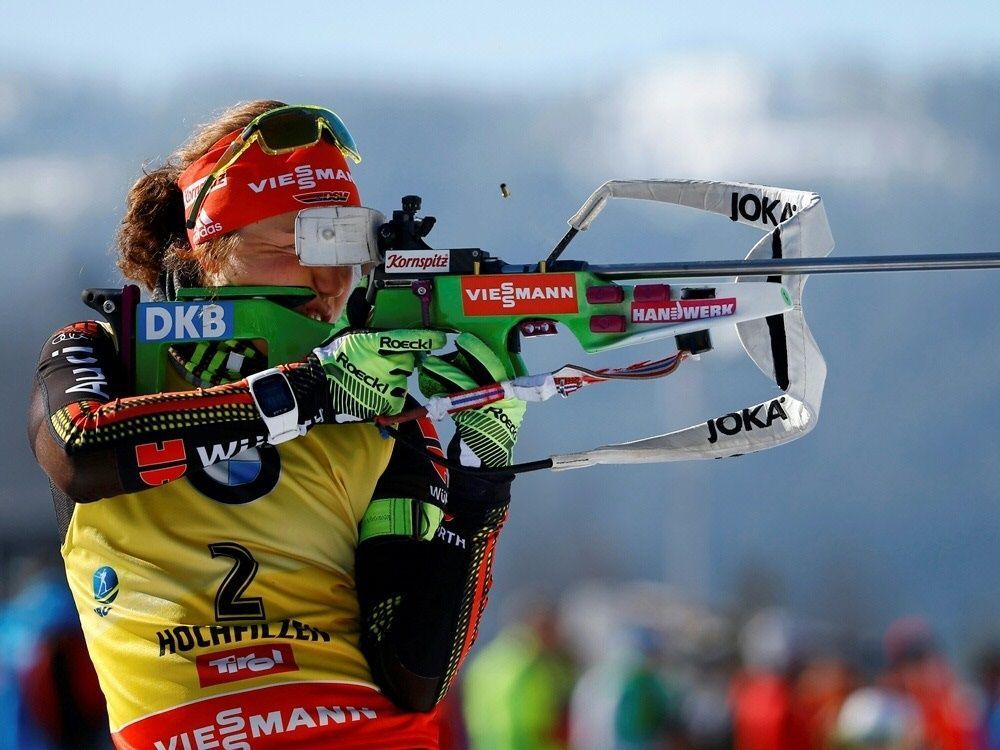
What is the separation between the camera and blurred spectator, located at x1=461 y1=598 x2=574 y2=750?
7.96 meters

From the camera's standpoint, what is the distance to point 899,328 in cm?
2741

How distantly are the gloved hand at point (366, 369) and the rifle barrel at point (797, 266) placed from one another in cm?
38

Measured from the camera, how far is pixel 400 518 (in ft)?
8.97

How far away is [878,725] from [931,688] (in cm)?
104

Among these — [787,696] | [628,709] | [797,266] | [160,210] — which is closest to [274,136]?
[160,210]

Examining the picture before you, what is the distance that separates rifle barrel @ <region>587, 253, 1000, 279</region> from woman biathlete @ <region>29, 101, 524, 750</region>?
1.02ft

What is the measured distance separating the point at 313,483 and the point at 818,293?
80.4 feet

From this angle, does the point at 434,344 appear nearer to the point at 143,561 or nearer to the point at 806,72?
the point at 143,561

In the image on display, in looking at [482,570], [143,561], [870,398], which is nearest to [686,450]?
[482,570]

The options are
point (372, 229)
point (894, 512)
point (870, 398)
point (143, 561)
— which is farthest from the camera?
point (870, 398)

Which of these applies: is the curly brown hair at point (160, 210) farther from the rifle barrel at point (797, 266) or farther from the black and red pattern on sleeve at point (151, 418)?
the rifle barrel at point (797, 266)

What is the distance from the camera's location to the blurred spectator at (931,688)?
7262 mm

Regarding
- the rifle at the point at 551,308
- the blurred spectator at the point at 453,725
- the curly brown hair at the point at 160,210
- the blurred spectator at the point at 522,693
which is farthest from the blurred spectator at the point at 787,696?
the curly brown hair at the point at 160,210

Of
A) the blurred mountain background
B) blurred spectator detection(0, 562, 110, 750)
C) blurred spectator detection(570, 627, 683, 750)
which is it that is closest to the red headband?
blurred spectator detection(0, 562, 110, 750)
